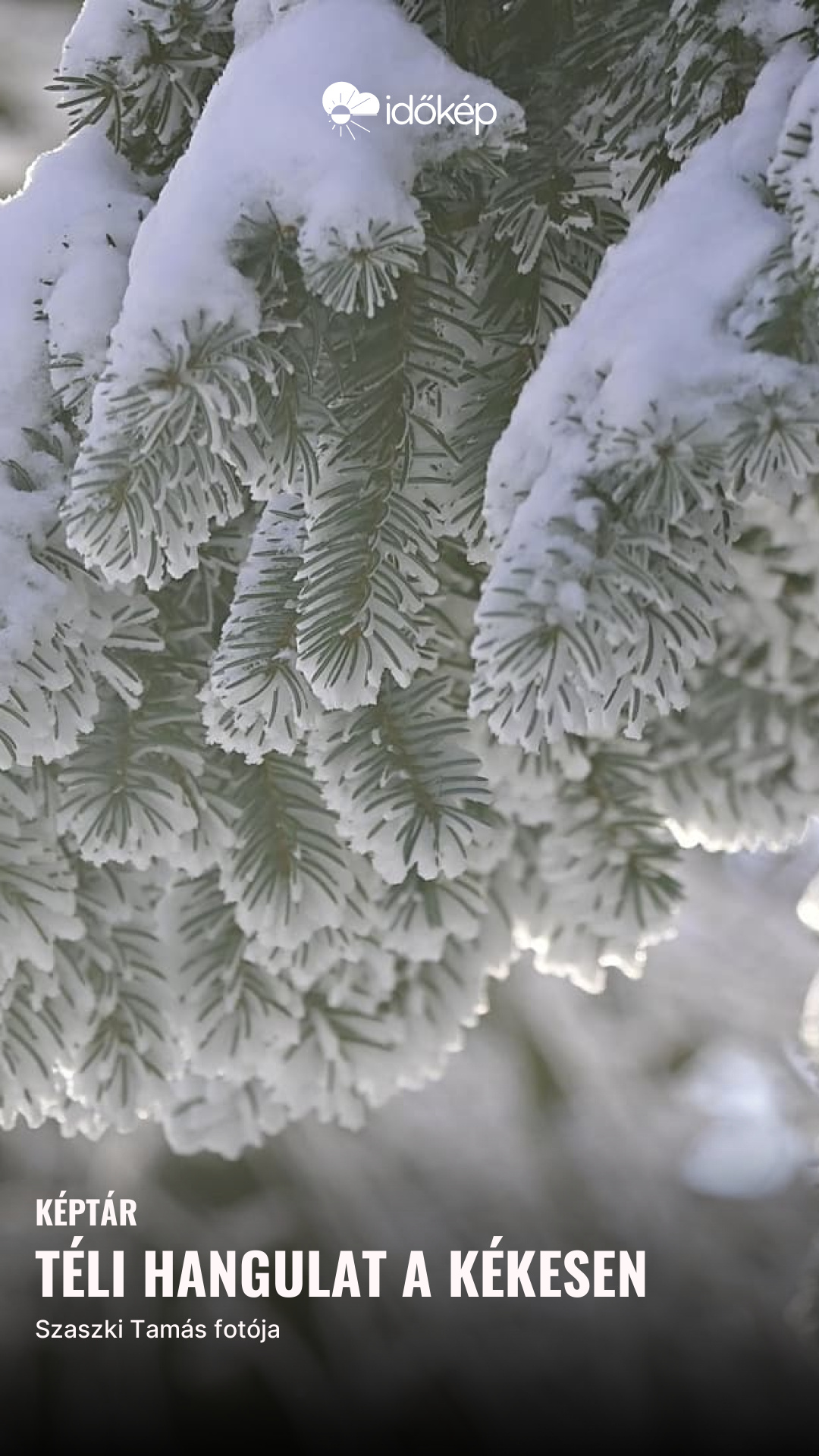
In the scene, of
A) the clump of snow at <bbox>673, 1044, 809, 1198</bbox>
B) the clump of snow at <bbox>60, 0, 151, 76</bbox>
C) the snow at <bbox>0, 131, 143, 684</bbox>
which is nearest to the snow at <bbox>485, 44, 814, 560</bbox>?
the snow at <bbox>0, 131, 143, 684</bbox>

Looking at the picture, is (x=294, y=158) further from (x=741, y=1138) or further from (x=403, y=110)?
(x=741, y=1138)

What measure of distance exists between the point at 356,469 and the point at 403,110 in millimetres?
241

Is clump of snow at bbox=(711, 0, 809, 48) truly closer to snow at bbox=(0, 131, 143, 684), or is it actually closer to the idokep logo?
the idokep logo

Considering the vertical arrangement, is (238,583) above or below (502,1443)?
above

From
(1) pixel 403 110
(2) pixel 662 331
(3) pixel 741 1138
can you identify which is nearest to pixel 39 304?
(1) pixel 403 110

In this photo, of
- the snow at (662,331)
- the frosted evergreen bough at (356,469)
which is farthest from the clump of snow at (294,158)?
the snow at (662,331)

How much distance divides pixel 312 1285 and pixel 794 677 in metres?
1.78

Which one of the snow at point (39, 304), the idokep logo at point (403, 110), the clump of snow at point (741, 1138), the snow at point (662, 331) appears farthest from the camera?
the clump of snow at point (741, 1138)

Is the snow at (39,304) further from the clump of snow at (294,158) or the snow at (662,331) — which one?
the snow at (662,331)

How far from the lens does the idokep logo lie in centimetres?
87

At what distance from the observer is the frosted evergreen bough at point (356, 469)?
0.79 meters

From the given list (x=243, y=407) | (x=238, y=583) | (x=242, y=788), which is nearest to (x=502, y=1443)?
(x=242, y=788)

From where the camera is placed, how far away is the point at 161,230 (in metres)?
0.91

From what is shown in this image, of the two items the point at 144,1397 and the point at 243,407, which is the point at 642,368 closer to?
the point at 243,407
